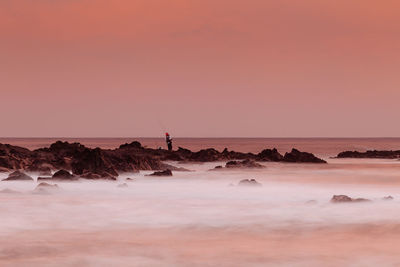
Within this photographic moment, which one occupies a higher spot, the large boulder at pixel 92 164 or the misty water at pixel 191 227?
the large boulder at pixel 92 164

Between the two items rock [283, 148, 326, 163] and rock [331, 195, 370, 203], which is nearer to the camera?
rock [331, 195, 370, 203]

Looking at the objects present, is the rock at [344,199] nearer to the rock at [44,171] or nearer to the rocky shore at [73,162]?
the rocky shore at [73,162]

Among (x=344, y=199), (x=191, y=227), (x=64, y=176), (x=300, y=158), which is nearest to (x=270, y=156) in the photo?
(x=300, y=158)

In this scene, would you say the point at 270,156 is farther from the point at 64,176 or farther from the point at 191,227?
the point at 191,227

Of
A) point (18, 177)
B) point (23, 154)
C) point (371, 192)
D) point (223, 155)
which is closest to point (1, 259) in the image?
point (18, 177)

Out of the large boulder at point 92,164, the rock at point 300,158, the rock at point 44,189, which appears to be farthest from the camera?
the rock at point 300,158

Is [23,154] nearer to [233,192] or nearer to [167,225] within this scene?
[233,192]

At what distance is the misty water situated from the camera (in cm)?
1402

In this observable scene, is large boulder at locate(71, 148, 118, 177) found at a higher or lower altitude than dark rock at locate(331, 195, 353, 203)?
higher

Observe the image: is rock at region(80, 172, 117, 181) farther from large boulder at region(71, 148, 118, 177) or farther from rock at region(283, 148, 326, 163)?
rock at region(283, 148, 326, 163)

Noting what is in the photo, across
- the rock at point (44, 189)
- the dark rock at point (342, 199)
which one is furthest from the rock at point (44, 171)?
the dark rock at point (342, 199)

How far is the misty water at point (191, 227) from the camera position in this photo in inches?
552

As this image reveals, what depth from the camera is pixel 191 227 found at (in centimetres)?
1864

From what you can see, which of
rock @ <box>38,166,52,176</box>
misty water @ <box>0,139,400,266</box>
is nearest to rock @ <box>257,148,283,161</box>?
rock @ <box>38,166,52,176</box>
